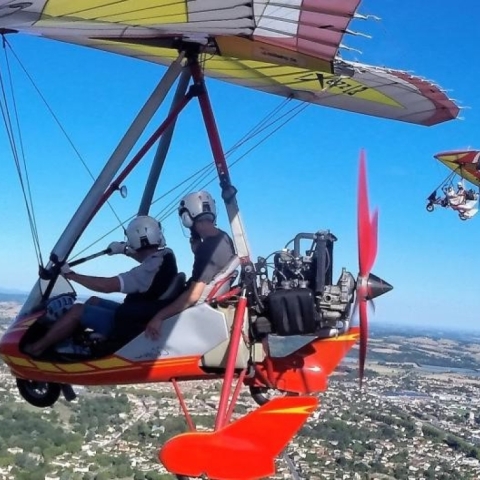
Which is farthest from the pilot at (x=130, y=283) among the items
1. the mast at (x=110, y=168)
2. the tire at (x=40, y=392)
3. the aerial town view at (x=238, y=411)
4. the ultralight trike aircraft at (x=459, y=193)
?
the ultralight trike aircraft at (x=459, y=193)

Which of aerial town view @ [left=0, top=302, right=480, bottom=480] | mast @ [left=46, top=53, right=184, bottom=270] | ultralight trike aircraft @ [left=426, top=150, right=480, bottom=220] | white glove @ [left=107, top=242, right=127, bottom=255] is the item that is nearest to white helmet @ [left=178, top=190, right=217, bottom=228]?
white glove @ [left=107, top=242, right=127, bottom=255]

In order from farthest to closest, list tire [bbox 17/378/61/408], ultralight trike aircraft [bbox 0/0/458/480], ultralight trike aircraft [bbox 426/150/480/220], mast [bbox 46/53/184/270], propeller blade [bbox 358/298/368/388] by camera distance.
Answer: ultralight trike aircraft [bbox 426/150/480/220] < tire [bbox 17/378/61/408] < mast [bbox 46/53/184/270] < propeller blade [bbox 358/298/368/388] < ultralight trike aircraft [bbox 0/0/458/480]

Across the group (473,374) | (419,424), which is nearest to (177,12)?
(419,424)

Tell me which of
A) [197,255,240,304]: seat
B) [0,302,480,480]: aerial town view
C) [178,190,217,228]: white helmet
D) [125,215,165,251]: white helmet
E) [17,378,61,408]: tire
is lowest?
[0,302,480,480]: aerial town view

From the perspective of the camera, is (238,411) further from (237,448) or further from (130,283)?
(237,448)

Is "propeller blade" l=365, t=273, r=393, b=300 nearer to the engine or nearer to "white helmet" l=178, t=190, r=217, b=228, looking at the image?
the engine

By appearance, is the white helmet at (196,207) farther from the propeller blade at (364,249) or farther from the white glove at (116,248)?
the propeller blade at (364,249)

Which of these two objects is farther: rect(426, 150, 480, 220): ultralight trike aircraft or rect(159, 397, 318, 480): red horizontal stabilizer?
rect(426, 150, 480, 220): ultralight trike aircraft
